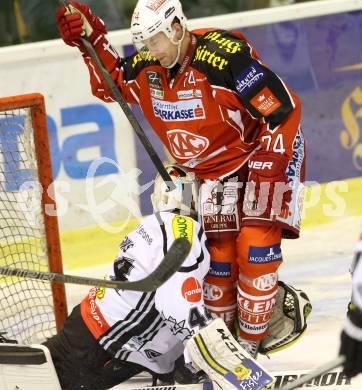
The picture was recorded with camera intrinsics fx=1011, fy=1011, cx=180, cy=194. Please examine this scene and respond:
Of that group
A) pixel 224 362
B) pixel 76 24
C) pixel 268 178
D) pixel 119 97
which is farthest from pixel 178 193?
pixel 76 24

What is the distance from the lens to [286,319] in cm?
388

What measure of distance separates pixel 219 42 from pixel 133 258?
2.88 feet

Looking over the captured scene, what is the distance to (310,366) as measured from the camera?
13.3 feet

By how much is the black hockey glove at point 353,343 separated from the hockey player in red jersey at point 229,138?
890mm

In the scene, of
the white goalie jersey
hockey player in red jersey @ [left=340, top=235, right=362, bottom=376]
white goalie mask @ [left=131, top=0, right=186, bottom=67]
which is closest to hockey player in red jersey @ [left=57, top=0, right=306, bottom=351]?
white goalie mask @ [left=131, top=0, right=186, bottom=67]

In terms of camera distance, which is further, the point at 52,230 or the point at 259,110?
the point at 52,230

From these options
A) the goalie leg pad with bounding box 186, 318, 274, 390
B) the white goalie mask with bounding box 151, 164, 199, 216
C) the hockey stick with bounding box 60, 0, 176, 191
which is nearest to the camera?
the goalie leg pad with bounding box 186, 318, 274, 390

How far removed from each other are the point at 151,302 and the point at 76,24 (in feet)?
3.83

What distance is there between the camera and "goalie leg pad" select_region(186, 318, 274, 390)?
10.5 feet

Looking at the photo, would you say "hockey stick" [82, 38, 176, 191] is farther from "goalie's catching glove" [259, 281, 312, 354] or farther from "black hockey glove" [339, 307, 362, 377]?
"black hockey glove" [339, 307, 362, 377]

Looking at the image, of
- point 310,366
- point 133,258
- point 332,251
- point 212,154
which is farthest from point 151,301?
point 332,251

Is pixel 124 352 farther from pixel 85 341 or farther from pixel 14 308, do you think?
pixel 14 308

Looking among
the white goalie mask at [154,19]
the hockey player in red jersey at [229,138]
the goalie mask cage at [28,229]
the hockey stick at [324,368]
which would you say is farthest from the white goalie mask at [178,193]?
the hockey stick at [324,368]

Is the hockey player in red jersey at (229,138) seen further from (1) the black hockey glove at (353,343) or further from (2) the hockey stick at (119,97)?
(1) the black hockey glove at (353,343)
